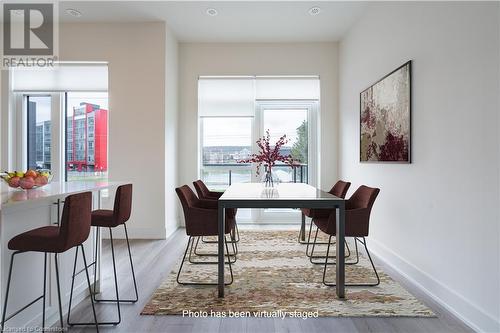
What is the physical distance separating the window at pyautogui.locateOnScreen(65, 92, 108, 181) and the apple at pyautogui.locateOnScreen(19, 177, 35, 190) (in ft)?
9.46

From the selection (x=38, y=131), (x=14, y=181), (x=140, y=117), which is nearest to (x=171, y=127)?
(x=140, y=117)

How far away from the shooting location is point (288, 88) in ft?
17.8

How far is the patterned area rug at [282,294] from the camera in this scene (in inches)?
92.7

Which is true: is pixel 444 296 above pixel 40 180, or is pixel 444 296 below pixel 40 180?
below

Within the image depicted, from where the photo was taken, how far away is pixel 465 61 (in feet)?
7.31

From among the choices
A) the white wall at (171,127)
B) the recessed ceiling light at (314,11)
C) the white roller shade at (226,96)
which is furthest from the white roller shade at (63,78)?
the recessed ceiling light at (314,11)

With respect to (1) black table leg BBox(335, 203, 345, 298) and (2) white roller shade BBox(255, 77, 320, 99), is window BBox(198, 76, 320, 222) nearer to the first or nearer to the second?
(2) white roller shade BBox(255, 77, 320, 99)

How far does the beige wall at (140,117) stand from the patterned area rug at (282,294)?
1.51 metres

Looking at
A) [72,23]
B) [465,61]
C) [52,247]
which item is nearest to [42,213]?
[52,247]

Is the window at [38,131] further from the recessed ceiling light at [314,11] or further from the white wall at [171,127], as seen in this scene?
the recessed ceiling light at [314,11]

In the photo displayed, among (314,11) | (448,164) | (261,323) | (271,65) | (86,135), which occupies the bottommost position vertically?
(261,323)

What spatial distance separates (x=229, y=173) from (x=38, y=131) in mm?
3170

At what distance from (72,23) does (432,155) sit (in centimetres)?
515

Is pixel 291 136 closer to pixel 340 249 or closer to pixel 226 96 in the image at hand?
pixel 226 96
